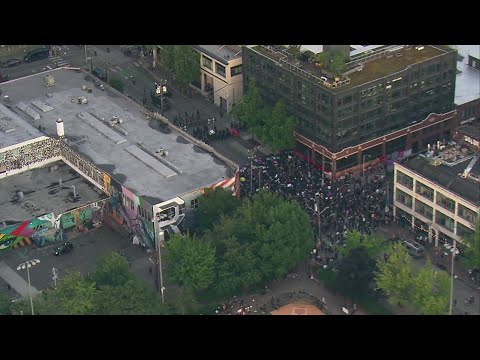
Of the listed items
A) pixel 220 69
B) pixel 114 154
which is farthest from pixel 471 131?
pixel 220 69

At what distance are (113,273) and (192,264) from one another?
7.63 meters

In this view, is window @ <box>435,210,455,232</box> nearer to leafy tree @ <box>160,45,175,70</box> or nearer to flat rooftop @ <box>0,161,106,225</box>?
flat rooftop @ <box>0,161,106,225</box>

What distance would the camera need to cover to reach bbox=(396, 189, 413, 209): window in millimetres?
130663

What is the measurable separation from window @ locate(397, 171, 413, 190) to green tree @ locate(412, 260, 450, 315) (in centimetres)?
1524

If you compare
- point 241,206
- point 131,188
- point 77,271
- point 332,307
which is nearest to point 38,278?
point 77,271

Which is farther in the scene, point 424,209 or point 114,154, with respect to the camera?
point 114,154

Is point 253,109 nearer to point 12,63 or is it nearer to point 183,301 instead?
point 183,301

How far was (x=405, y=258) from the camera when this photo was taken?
118m

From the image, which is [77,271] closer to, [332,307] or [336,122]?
[332,307]

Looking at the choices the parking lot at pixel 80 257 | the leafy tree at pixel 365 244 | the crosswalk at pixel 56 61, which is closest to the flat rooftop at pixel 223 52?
the crosswalk at pixel 56 61

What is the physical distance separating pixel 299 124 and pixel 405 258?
32.4 metres

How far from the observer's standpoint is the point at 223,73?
519ft

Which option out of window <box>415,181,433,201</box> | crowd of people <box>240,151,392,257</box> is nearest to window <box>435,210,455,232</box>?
window <box>415,181,433,201</box>

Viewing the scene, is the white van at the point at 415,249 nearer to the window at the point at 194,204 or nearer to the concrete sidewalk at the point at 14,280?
the window at the point at 194,204
